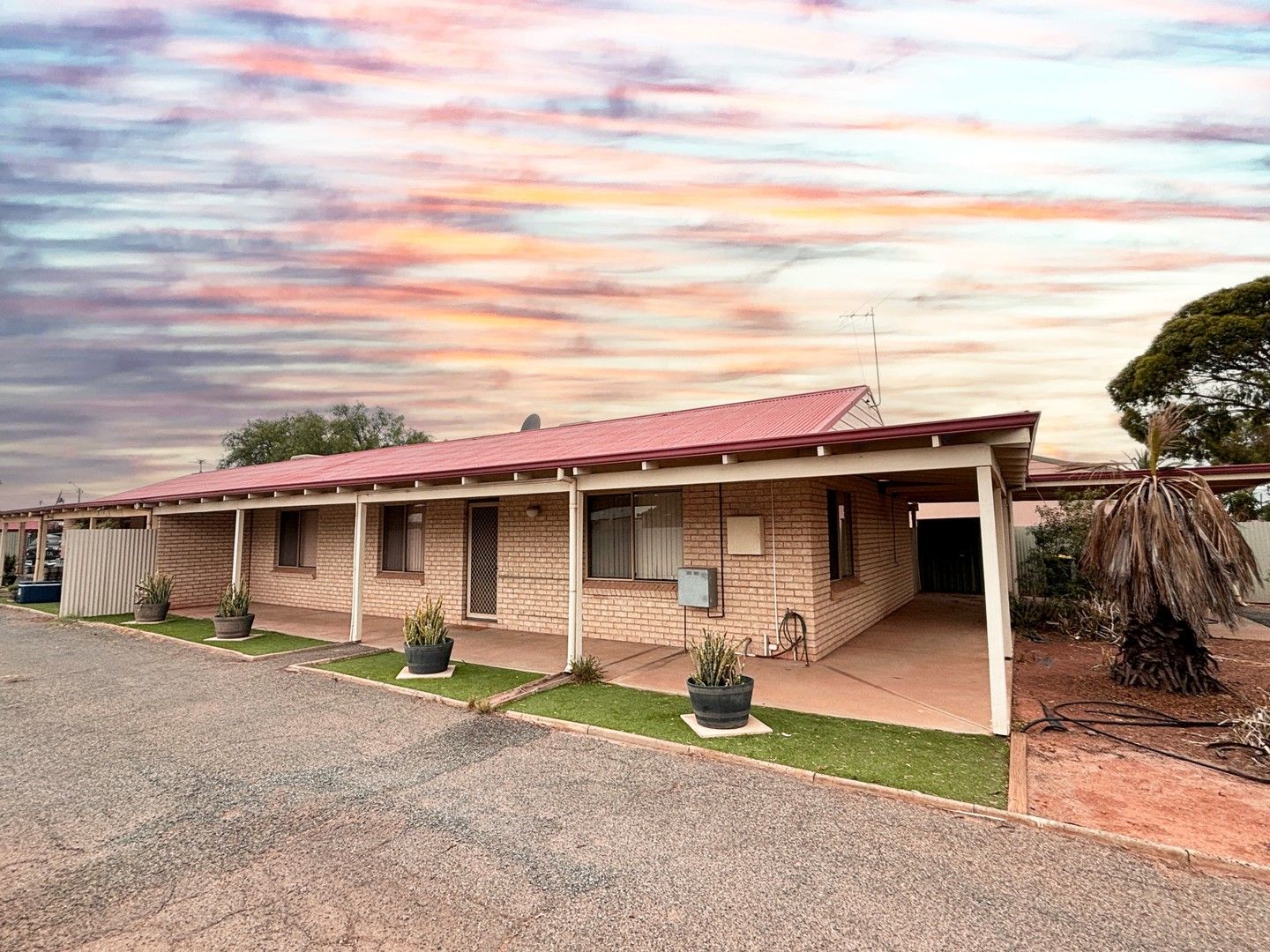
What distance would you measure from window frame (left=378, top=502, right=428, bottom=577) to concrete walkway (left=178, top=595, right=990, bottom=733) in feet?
3.49

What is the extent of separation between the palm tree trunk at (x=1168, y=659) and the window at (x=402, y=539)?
1135 cm

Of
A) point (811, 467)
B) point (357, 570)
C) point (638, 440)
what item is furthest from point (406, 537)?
point (811, 467)

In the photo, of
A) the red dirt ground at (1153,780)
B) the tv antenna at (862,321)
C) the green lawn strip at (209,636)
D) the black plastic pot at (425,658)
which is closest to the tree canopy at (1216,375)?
the tv antenna at (862,321)

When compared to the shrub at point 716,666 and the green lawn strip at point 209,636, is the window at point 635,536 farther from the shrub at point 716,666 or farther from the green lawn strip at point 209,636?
the green lawn strip at point 209,636

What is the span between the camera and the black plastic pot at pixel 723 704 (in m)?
5.25

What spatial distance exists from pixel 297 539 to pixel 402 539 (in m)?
4.13

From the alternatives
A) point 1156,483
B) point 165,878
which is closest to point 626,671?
point 165,878

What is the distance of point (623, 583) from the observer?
9.44 meters

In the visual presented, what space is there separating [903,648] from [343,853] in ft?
25.7

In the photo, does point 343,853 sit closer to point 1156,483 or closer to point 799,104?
point 1156,483

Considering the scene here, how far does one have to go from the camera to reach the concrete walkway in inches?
235

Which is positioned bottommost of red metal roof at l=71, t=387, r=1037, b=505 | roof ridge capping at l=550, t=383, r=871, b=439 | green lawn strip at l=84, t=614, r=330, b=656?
green lawn strip at l=84, t=614, r=330, b=656

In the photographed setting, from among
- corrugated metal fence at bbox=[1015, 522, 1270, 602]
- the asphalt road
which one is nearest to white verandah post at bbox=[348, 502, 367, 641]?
the asphalt road

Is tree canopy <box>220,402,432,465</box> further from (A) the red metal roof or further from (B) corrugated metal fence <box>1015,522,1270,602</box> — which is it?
(B) corrugated metal fence <box>1015,522,1270,602</box>
